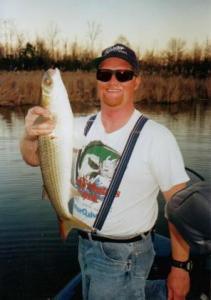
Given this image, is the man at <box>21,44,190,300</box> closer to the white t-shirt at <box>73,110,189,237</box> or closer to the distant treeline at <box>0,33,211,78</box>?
the white t-shirt at <box>73,110,189,237</box>

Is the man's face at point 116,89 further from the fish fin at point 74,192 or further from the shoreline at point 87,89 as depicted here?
the shoreline at point 87,89

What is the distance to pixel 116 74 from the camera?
222 centimetres

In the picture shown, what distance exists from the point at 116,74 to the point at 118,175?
0.55 metres

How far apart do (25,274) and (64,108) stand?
298cm

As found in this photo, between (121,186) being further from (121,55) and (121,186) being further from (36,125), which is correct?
(121,55)

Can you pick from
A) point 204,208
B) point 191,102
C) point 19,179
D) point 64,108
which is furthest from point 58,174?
Answer: point 191,102

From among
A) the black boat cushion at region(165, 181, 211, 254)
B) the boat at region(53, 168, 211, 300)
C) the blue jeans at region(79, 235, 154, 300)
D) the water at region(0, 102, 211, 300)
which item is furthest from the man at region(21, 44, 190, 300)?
the water at region(0, 102, 211, 300)

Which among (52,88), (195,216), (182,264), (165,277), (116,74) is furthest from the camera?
(165,277)

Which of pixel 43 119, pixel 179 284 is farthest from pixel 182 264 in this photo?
pixel 43 119

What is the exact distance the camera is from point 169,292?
214cm

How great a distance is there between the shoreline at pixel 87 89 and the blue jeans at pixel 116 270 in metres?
12.5

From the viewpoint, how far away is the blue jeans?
2.03m

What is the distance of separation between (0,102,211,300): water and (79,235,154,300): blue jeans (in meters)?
2.11

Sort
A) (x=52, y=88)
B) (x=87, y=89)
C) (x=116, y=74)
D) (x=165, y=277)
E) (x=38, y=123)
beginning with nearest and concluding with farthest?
(x=52, y=88), (x=38, y=123), (x=116, y=74), (x=165, y=277), (x=87, y=89)
